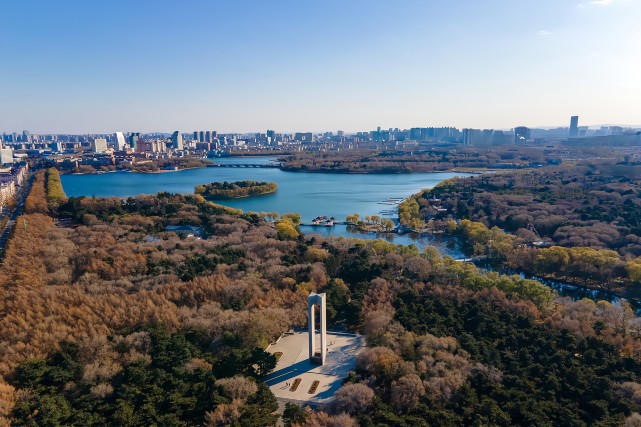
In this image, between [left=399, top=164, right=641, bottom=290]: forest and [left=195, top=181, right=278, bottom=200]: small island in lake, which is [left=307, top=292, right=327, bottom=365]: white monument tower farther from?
[left=195, top=181, right=278, bottom=200]: small island in lake

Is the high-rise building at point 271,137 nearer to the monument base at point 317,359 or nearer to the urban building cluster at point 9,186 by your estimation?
the urban building cluster at point 9,186

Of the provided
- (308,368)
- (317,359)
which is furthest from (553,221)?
(308,368)

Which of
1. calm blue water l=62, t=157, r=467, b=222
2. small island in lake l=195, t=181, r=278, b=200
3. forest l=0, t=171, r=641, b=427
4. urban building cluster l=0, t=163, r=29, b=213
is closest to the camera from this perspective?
forest l=0, t=171, r=641, b=427

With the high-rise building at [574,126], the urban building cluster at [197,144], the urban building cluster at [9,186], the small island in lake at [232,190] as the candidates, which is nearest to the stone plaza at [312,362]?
the urban building cluster at [9,186]

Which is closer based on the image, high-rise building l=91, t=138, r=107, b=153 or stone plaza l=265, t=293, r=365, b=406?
stone plaza l=265, t=293, r=365, b=406

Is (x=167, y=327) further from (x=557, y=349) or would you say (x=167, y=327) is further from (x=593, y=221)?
(x=593, y=221)

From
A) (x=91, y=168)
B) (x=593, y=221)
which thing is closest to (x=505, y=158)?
(x=593, y=221)

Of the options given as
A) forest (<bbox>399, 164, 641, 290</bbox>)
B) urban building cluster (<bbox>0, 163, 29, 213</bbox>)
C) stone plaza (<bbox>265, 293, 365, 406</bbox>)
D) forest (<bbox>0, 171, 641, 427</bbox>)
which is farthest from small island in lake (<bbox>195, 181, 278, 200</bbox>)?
stone plaza (<bbox>265, 293, 365, 406</bbox>)
